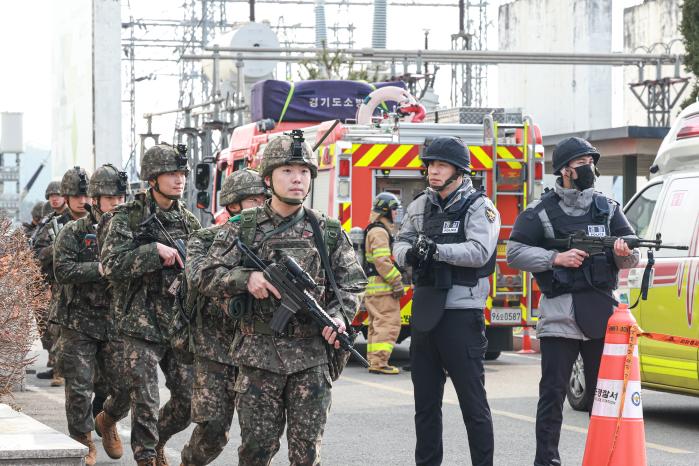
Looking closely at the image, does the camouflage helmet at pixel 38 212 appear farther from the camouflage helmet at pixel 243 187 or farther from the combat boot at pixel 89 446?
the camouflage helmet at pixel 243 187

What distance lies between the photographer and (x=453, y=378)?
7824 mm

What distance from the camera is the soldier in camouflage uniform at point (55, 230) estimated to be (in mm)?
10219

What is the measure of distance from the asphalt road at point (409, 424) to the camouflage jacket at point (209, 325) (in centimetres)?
207

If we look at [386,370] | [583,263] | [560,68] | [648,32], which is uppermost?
[648,32]

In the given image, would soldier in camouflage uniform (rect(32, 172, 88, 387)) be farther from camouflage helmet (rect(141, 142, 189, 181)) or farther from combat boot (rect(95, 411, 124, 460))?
camouflage helmet (rect(141, 142, 189, 181))

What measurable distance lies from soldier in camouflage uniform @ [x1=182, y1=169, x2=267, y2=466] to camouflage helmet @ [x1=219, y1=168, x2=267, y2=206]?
1017 millimetres

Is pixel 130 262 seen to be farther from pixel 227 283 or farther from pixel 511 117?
pixel 511 117

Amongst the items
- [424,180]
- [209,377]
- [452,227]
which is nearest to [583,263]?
[452,227]

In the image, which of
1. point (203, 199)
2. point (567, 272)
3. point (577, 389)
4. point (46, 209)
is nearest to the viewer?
point (567, 272)

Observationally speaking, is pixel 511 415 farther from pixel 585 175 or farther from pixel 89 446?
pixel 585 175

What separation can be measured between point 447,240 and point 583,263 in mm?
823

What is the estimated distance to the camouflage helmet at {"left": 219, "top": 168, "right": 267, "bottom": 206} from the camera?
859 cm

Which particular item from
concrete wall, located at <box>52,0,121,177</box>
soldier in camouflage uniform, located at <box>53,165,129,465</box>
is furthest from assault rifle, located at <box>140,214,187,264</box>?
concrete wall, located at <box>52,0,121,177</box>

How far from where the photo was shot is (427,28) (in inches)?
1763
